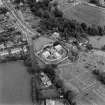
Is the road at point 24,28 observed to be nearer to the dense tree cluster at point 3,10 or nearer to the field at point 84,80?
the dense tree cluster at point 3,10

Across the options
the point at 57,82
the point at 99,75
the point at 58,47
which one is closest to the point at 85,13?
the point at 58,47

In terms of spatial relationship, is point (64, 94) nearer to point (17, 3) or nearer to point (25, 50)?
point (25, 50)

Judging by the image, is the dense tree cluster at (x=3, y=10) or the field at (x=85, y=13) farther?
the dense tree cluster at (x=3, y=10)

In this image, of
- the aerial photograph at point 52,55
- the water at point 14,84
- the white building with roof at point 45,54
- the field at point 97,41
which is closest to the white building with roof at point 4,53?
the aerial photograph at point 52,55

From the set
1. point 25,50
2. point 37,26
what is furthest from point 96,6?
point 25,50

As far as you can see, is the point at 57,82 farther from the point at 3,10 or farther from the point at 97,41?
the point at 3,10

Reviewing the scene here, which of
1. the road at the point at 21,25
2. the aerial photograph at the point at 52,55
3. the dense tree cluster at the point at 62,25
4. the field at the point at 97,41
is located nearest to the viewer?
the aerial photograph at the point at 52,55

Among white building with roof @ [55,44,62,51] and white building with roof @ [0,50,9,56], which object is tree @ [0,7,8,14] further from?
white building with roof @ [55,44,62,51]
